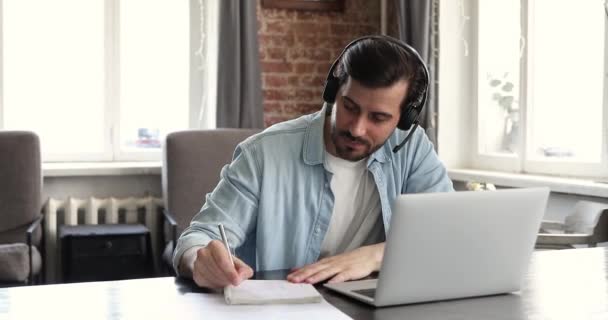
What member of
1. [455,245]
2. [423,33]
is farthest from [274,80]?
[455,245]

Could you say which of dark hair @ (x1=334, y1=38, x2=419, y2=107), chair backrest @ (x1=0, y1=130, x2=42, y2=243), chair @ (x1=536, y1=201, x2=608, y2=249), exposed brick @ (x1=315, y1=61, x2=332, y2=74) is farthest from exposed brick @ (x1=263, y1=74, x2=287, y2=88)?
dark hair @ (x1=334, y1=38, x2=419, y2=107)

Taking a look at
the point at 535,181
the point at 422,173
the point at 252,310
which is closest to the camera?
the point at 252,310

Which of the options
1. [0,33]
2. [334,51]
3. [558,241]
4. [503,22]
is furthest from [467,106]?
[0,33]

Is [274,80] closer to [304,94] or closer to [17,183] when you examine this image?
[304,94]

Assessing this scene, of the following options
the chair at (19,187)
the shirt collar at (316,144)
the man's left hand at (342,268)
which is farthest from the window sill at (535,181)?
the chair at (19,187)

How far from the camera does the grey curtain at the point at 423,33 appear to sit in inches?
183

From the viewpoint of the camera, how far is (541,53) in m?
4.36

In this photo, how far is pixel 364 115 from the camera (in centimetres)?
209

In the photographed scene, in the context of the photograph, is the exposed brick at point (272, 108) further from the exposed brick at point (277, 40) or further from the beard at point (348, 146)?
the beard at point (348, 146)

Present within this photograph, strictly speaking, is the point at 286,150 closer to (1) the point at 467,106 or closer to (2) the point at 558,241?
(2) the point at 558,241

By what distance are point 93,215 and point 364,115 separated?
9.41 ft

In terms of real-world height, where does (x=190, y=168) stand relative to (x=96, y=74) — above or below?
below

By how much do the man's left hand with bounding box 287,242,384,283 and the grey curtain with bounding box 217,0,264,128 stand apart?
113 inches

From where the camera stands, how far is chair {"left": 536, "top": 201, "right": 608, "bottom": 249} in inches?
121
